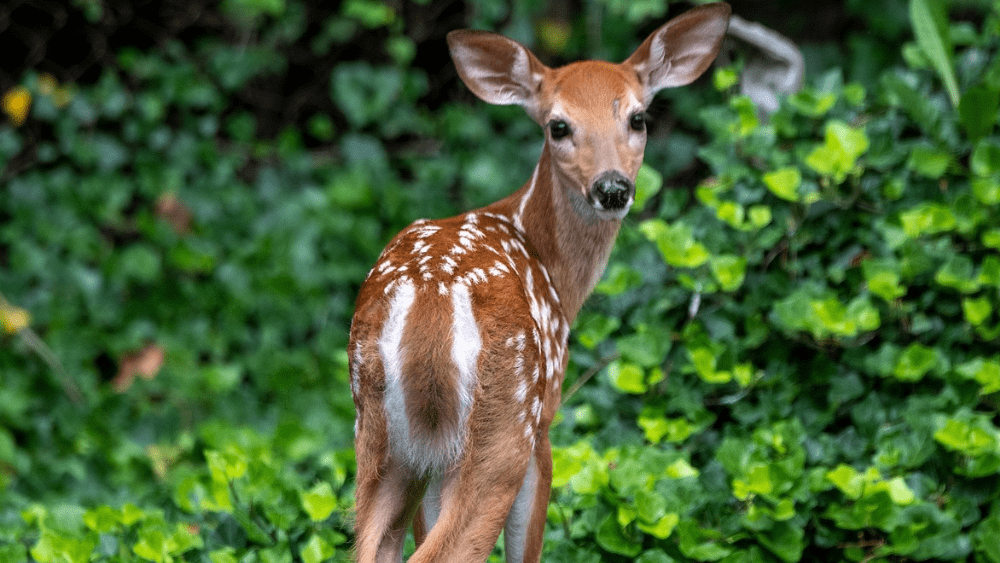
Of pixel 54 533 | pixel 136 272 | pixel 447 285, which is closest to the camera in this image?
pixel 447 285

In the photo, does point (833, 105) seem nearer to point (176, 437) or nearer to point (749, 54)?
point (749, 54)

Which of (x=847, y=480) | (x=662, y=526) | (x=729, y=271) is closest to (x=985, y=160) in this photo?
(x=729, y=271)

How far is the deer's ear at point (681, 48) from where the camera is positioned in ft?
8.68

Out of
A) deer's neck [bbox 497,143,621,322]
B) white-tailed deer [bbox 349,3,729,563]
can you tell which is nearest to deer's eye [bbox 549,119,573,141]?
white-tailed deer [bbox 349,3,729,563]

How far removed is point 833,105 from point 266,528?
2520 millimetres

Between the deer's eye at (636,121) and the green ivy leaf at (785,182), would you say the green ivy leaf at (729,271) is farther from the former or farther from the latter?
the deer's eye at (636,121)

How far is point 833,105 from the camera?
3910 mm

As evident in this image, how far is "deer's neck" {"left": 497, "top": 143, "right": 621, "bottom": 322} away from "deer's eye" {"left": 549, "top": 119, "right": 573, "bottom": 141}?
133 mm

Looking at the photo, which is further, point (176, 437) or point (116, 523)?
point (176, 437)

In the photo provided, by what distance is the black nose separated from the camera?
89.4 inches

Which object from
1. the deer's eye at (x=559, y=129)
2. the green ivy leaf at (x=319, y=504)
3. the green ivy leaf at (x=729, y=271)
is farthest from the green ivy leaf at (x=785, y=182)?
the green ivy leaf at (x=319, y=504)

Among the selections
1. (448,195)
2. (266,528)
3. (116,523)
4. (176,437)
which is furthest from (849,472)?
(448,195)

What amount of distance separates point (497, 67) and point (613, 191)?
1.93 ft

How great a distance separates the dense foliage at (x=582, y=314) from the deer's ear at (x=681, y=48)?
76 centimetres
